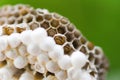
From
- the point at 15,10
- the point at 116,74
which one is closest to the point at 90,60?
the point at 15,10

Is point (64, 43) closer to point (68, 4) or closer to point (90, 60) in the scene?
point (90, 60)

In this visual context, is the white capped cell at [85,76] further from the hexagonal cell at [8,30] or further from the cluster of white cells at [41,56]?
the hexagonal cell at [8,30]

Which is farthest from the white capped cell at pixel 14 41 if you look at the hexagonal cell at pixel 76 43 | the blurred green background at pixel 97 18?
the blurred green background at pixel 97 18

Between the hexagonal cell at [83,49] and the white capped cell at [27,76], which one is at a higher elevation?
the hexagonal cell at [83,49]

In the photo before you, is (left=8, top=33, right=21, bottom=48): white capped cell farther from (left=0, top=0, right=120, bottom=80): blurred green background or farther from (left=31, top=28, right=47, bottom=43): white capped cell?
(left=0, top=0, right=120, bottom=80): blurred green background

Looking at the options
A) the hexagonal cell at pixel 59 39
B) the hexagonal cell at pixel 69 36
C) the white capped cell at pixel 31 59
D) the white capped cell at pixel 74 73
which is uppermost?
the hexagonal cell at pixel 69 36

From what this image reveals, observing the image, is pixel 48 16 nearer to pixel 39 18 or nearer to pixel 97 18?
pixel 39 18

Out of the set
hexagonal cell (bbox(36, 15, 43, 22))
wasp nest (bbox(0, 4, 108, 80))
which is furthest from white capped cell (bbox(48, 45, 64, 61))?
hexagonal cell (bbox(36, 15, 43, 22))

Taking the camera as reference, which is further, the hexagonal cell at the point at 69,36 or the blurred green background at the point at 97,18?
the blurred green background at the point at 97,18
